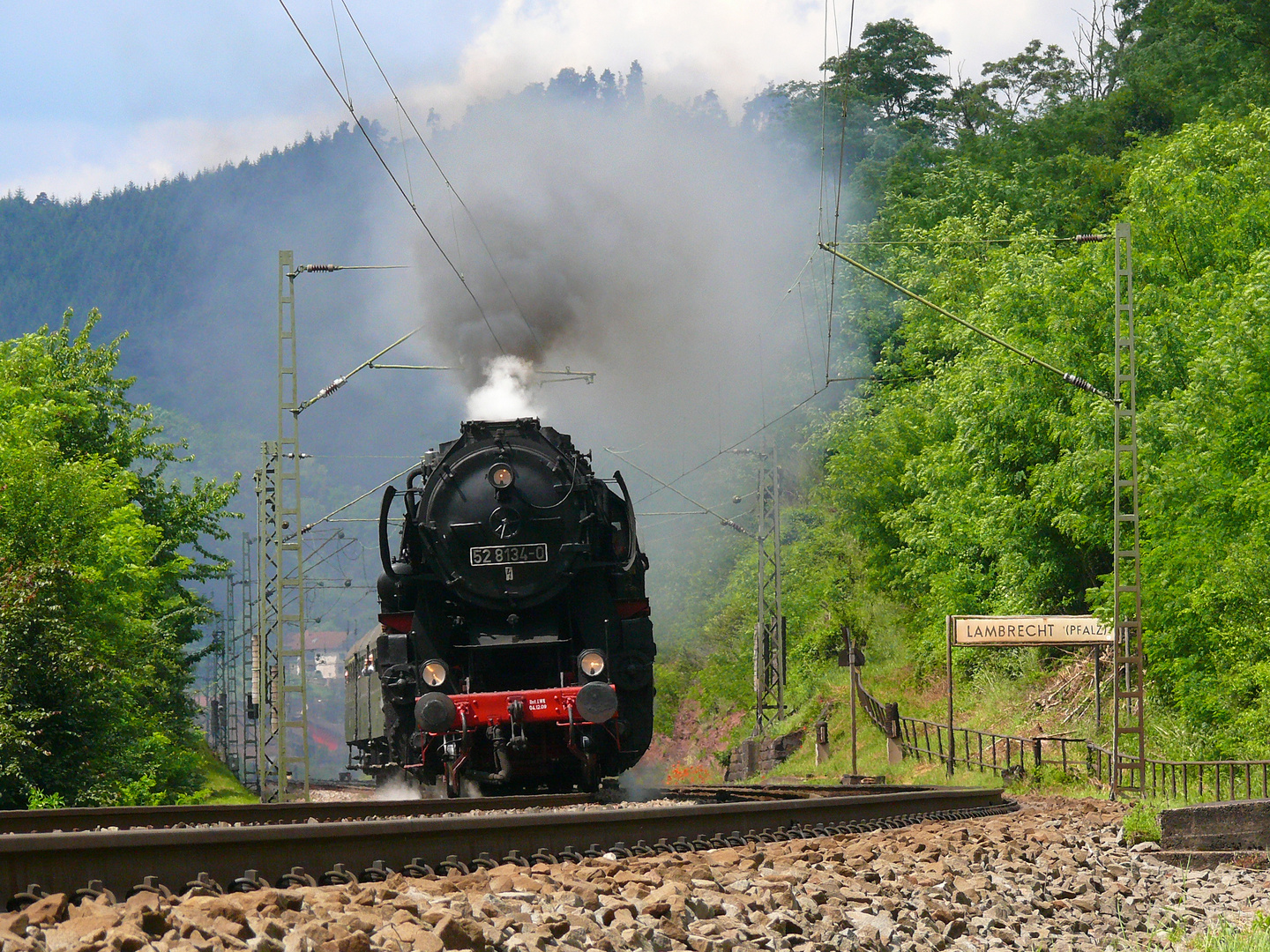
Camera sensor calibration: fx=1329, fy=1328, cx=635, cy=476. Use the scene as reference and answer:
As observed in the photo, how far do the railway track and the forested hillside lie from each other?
9193 millimetres

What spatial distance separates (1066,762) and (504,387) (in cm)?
1014

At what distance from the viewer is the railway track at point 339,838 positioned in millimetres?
4391

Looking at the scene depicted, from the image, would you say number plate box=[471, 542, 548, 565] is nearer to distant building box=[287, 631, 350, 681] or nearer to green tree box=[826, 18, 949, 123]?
green tree box=[826, 18, 949, 123]

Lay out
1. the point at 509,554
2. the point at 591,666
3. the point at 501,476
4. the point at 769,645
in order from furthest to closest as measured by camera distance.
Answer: the point at 769,645 < the point at 501,476 < the point at 509,554 < the point at 591,666

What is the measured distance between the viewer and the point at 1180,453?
66.6 feet

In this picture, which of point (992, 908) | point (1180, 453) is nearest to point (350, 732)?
point (1180, 453)

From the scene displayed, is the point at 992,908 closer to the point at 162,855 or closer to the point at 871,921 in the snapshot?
the point at 871,921

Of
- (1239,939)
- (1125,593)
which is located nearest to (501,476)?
(1125,593)

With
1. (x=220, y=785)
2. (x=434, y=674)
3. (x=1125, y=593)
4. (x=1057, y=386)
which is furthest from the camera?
(x=220, y=785)

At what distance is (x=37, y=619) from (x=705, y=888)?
1540 centimetres

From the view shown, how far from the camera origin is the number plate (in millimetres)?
13156

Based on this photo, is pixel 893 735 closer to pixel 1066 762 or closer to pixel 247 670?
pixel 1066 762

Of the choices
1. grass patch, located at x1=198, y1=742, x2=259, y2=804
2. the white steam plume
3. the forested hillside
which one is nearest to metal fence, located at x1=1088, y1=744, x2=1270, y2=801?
the forested hillside

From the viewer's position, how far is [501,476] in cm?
1332
